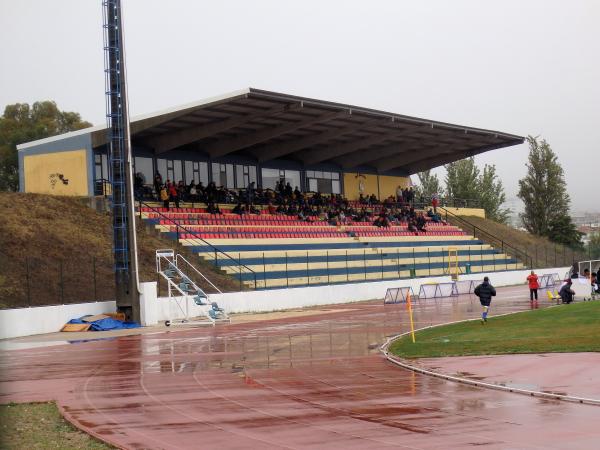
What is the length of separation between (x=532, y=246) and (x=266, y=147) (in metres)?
26.1

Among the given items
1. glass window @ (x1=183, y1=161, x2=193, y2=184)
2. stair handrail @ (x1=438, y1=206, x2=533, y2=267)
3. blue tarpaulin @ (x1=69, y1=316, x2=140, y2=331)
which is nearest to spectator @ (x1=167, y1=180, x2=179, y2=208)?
glass window @ (x1=183, y1=161, x2=193, y2=184)

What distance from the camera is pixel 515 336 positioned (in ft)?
75.8

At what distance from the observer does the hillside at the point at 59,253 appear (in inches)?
1400

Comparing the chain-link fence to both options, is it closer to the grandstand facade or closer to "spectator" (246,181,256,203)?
the grandstand facade

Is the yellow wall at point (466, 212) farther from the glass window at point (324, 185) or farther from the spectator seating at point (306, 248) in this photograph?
the glass window at point (324, 185)

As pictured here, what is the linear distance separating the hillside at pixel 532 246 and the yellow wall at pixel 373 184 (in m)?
5.44

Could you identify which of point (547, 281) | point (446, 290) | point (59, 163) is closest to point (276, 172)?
point (59, 163)

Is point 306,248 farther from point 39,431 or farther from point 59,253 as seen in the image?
point 39,431

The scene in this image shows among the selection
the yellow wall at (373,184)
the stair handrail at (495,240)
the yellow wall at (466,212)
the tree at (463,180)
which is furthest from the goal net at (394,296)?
the tree at (463,180)

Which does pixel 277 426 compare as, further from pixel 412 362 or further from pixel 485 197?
pixel 485 197

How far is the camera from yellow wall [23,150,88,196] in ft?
163

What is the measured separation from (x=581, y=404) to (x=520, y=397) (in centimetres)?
115

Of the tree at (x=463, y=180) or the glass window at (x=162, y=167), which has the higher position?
the tree at (x=463, y=180)

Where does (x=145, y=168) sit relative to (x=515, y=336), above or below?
above
